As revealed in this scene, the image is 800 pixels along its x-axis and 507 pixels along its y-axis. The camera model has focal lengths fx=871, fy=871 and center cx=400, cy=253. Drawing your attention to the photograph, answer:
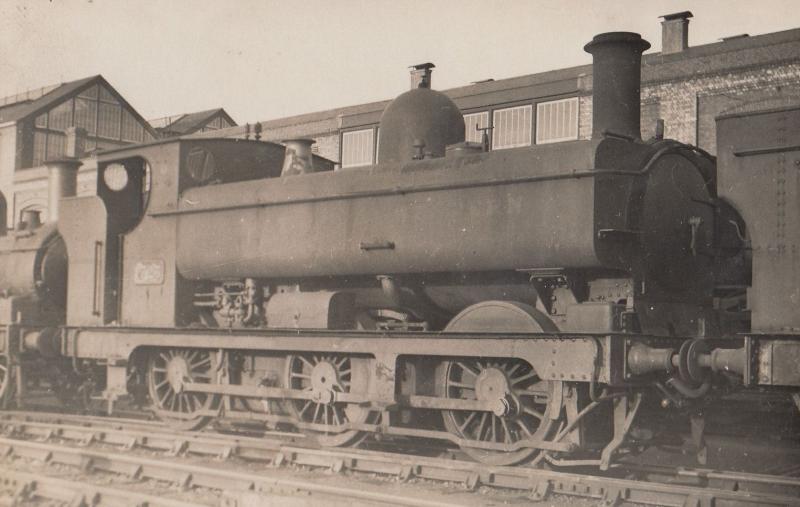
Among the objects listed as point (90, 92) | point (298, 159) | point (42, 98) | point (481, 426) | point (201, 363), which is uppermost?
point (90, 92)

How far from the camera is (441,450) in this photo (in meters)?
8.45

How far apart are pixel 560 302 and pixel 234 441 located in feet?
11.8

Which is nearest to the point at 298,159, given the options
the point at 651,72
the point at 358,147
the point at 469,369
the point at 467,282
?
the point at 467,282

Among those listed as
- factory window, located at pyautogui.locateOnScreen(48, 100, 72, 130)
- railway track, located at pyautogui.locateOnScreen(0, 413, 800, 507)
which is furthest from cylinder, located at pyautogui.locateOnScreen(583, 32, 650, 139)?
factory window, located at pyautogui.locateOnScreen(48, 100, 72, 130)

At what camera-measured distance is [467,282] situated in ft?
26.1

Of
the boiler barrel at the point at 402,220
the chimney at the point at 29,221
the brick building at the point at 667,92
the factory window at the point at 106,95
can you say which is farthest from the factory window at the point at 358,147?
the boiler barrel at the point at 402,220

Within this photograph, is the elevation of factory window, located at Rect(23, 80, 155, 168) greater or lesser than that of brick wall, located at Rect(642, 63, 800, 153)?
greater

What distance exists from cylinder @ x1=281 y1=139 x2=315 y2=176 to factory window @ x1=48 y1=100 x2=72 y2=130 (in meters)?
29.3

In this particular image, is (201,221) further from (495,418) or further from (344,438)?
(495,418)

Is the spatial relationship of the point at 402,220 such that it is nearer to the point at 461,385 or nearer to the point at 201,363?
the point at 461,385

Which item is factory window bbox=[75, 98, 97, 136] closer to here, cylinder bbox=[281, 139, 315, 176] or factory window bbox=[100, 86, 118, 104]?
factory window bbox=[100, 86, 118, 104]

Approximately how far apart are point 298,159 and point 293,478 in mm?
3755

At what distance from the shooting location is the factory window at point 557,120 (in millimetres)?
21984

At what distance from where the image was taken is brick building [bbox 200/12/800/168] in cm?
1859
